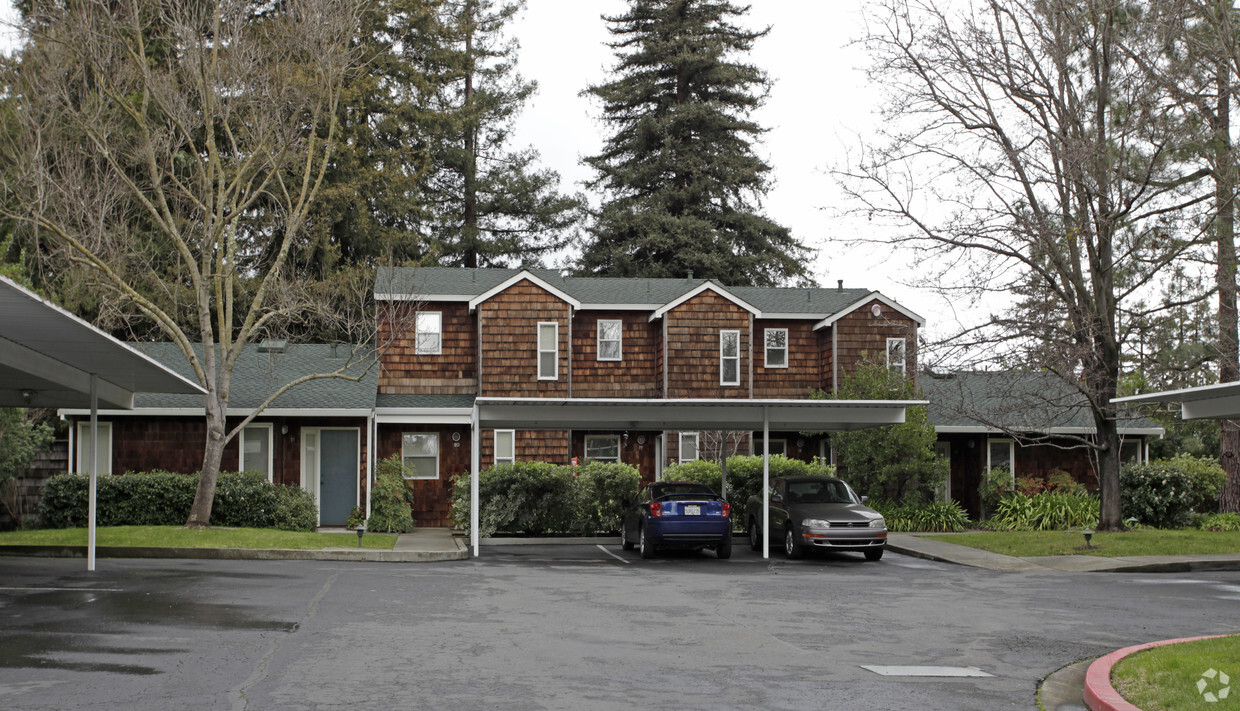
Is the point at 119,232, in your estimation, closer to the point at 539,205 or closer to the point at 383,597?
the point at 383,597

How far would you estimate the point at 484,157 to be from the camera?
52.1 metres

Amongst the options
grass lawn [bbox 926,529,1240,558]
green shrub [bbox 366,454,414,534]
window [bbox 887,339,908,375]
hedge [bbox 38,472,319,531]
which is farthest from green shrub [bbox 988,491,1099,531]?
hedge [bbox 38,472,319,531]

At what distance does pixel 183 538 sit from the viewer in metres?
20.6

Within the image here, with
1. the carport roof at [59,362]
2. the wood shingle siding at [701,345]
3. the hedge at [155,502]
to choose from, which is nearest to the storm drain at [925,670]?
the carport roof at [59,362]

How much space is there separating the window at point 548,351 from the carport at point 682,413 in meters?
7.48

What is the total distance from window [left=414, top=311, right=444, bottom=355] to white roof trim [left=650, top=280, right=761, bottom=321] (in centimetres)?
610

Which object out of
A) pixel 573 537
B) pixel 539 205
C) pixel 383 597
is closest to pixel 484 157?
pixel 539 205

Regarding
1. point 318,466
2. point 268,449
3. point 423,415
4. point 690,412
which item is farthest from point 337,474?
point 690,412

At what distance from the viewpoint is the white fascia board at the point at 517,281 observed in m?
31.1

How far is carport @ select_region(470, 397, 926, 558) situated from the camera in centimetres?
2130

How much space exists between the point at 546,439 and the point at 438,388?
340 cm

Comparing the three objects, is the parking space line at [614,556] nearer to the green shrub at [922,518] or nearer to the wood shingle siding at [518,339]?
the wood shingle siding at [518,339]

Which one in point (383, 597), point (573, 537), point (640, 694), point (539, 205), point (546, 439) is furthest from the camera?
point (539, 205)

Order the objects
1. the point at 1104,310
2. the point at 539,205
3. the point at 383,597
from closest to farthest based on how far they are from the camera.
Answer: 1. the point at 383,597
2. the point at 1104,310
3. the point at 539,205
